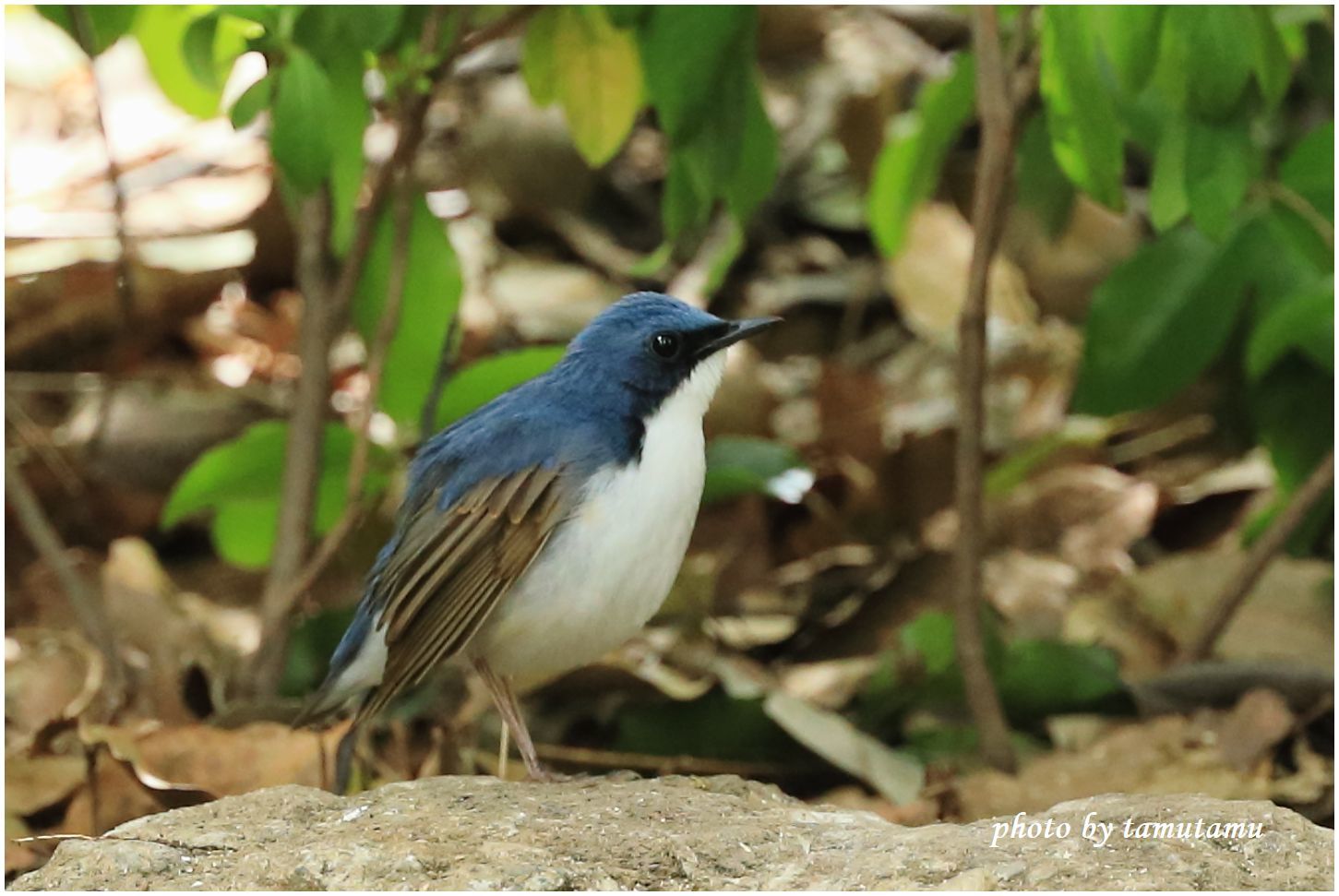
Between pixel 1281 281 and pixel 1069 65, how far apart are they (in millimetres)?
1524

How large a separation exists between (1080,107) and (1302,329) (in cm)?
125

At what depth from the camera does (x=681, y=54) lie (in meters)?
4.30

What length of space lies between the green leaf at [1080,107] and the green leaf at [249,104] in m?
1.72

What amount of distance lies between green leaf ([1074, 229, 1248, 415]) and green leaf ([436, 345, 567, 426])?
5.31ft

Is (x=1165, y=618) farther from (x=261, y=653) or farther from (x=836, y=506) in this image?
(x=261, y=653)

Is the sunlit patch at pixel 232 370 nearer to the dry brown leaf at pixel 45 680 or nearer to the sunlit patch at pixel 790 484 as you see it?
the dry brown leaf at pixel 45 680

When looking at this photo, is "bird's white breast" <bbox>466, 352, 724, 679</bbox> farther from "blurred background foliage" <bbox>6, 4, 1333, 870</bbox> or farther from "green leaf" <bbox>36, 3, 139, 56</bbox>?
"green leaf" <bbox>36, 3, 139, 56</bbox>

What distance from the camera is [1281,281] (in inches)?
199

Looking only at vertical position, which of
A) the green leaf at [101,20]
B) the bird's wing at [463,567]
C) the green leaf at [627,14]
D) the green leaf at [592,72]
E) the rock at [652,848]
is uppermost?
the green leaf at [101,20]

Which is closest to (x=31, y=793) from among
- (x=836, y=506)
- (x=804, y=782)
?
(x=804, y=782)

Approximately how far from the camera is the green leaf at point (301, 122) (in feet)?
12.6

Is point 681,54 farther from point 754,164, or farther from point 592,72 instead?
point 754,164

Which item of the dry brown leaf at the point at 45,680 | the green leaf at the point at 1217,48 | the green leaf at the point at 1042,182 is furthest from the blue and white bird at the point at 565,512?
the green leaf at the point at 1042,182

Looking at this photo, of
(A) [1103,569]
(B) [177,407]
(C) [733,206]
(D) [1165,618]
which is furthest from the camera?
(B) [177,407]
